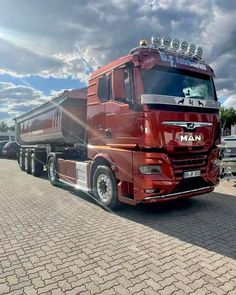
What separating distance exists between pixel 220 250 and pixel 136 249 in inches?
47.9

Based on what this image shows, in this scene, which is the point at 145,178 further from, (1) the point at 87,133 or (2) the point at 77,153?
(2) the point at 77,153

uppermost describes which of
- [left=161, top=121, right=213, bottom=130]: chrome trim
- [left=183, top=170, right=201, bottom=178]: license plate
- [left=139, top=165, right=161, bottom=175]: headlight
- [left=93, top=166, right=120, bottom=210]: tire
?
[left=161, top=121, right=213, bottom=130]: chrome trim

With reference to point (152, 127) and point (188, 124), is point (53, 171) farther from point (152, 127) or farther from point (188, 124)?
point (188, 124)

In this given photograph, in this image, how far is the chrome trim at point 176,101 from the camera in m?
5.50

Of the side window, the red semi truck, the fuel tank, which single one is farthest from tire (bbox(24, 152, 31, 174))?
the side window

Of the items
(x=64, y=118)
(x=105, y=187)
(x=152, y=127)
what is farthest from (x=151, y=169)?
(x=64, y=118)

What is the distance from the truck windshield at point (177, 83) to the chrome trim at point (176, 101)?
82 millimetres

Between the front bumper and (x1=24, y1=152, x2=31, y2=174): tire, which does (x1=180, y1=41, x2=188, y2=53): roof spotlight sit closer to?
the front bumper

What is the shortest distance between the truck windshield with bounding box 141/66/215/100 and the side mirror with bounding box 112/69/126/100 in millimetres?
445

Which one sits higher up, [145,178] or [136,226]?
[145,178]

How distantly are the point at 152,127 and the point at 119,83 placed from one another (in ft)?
3.76

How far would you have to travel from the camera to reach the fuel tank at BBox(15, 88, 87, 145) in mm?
8836

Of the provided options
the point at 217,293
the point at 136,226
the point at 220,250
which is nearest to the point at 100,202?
the point at 136,226

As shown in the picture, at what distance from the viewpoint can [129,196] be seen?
5.97m
